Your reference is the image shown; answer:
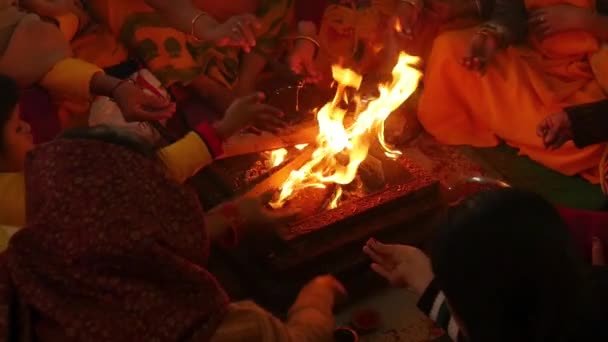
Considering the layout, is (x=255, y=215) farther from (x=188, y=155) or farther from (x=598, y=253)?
(x=598, y=253)

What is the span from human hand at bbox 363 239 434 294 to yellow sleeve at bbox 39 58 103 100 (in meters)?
1.57

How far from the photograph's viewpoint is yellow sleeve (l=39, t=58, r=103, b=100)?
116 inches

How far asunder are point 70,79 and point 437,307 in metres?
1.91

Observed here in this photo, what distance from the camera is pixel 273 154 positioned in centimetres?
282

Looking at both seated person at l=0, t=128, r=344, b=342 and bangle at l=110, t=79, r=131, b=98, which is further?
bangle at l=110, t=79, r=131, b=98

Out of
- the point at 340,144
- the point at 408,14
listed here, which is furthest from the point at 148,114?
the point at 408,14

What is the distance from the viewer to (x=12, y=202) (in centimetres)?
213

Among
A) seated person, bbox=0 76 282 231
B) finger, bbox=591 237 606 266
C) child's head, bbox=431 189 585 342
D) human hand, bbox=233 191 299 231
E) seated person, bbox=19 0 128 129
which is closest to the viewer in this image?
child's head, bbox=431 189 585 342

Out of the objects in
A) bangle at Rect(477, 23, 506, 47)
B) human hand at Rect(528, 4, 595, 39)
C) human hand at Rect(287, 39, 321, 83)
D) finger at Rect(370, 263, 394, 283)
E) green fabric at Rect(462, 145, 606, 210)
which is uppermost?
human hand at Rect(528, 4, 595, 39)

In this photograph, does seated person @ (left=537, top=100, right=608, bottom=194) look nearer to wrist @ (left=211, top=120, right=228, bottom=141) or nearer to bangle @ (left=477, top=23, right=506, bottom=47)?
bangle @ (left=477, top=23, right=506, bottom=47)

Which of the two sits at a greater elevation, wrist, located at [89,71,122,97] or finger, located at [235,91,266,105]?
finger, located at [235,91,266,105]

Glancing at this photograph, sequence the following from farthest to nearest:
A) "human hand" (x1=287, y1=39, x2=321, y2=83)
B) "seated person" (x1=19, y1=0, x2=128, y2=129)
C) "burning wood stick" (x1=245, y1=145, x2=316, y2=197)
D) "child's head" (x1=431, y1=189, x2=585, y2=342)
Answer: "human hand" (x1=287, y1=39, x2=321, y2=83)
"seated person" (x1=19, y1=0, x2=128, y2=129)
"burning wood stick" (x1=245, y1=145, x2=316, y2=197)
"child's head" (x1=431, y1=189, x2=585, y2=342)

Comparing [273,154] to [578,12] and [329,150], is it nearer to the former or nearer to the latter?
[329,150]

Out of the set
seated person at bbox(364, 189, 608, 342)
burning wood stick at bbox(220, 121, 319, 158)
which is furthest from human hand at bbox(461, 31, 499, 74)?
seated person at bbox(364, 189, 608, 342)
